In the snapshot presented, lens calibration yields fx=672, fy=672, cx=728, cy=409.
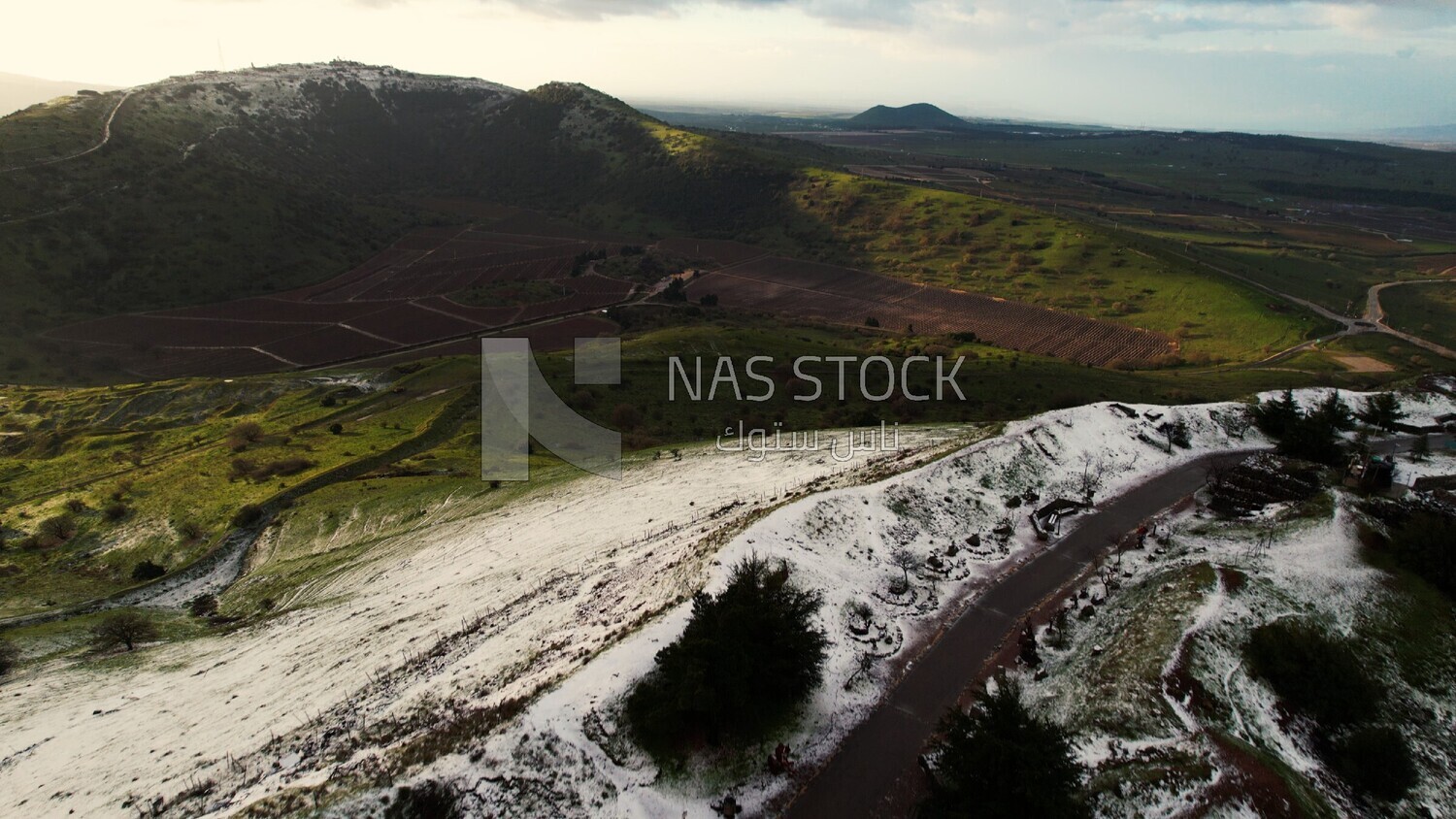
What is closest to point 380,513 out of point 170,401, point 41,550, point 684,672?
point 41,550

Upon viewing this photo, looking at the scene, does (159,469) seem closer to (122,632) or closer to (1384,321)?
(122,632)

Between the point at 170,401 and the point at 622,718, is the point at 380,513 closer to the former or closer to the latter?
the point at 622,718

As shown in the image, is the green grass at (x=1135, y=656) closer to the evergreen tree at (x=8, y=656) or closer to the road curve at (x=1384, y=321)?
the evergreen tree at (x=8, y=656)

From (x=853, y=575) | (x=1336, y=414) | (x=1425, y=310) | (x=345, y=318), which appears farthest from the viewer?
(x=1425, y=310)

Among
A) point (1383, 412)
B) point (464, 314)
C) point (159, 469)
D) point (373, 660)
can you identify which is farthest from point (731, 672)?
point (464, 314)

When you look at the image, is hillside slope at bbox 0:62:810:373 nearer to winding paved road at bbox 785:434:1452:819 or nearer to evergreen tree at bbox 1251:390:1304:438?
winding paved road at bbox 785:434:1452:819

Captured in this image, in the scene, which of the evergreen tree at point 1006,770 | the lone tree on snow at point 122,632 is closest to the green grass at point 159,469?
the lone tree on snow at point 122,632

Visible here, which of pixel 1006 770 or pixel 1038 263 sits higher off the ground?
pixel 1038 263
